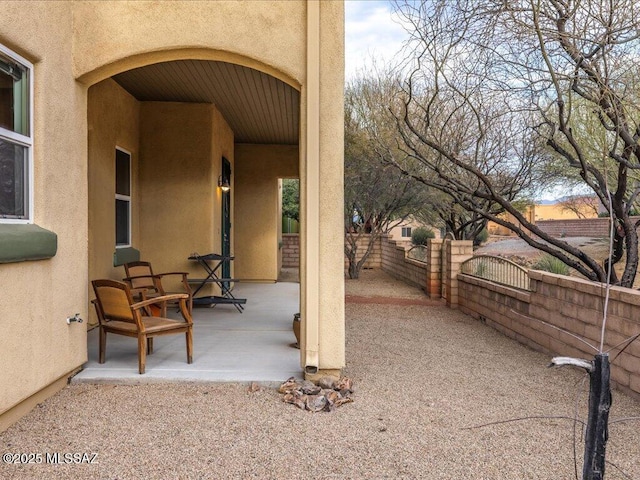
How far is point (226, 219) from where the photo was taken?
9516 millimetres

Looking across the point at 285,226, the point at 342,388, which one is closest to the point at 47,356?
the point at 342,388

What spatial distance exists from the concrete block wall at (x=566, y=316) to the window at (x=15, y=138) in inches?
153

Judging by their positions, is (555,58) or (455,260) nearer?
(555,58)

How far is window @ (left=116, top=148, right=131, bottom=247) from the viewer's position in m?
6.96

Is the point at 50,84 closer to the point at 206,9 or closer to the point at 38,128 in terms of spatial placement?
the point at 38,128

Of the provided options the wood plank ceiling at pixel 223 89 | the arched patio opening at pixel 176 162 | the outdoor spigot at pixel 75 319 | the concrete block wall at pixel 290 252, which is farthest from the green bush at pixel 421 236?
the outdoor spigot at pixel 75 319

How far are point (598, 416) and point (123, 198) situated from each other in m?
6.90

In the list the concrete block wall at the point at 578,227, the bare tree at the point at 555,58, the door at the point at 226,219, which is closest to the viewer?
the bare tree at the point at 555,58

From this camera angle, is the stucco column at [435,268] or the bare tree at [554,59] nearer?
the bare tree at [554,59]

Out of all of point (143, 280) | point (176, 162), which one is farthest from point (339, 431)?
point (176, 162)

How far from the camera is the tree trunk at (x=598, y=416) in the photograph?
4.69 feet

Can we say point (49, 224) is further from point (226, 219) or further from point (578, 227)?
point (578, 227)

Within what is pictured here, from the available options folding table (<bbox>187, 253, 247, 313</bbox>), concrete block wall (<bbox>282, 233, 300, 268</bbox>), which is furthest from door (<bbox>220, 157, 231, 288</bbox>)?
concrete block wall (<bbox>282, 233, 300, 268</bbox>)

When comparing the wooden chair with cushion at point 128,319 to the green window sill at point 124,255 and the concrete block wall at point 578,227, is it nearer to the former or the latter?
the green window sill at point 124,255
